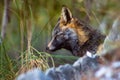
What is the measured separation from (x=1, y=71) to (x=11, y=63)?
0.18 metres

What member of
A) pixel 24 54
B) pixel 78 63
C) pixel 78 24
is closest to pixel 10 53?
pixel 24 54

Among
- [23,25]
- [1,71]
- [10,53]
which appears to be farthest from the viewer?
[10,53]

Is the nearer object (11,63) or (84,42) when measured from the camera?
(11,63)

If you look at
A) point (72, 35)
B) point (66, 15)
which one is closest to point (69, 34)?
point (72, 35)

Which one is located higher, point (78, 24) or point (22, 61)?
point (78, 24)

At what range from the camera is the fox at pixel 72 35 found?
6.45m

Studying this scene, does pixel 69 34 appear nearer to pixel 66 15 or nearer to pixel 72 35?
pixel 72 35

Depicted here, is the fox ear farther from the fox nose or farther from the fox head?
the fox nose

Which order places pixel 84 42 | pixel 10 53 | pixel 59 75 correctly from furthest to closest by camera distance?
pixel 84 42
pixel 10 53
pixel 59 75

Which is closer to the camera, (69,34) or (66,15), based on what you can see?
(66,15)

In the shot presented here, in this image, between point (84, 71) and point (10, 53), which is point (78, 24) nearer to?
point (10, 53)

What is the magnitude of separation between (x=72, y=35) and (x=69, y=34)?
49 mm

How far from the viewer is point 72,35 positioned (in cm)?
663

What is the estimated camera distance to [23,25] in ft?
17.9
